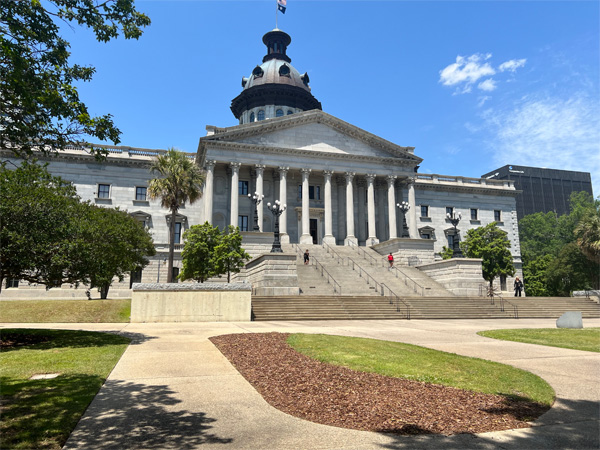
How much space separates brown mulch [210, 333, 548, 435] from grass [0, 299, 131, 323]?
16.5 meters

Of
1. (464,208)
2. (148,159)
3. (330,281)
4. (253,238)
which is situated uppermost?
(148,159)

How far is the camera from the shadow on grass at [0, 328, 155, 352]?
1268 centimetres

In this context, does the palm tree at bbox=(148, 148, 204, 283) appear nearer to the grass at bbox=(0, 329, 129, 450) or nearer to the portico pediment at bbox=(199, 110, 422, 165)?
the portico pediment at bbox=(199, 110, 422, 165)

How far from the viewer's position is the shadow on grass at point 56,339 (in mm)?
12680

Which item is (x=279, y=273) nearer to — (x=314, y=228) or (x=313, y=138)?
(x=314, y=228)

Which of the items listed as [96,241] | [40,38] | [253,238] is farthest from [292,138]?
[40,38]

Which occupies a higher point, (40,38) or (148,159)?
(148,159)

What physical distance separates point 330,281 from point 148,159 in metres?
32.2

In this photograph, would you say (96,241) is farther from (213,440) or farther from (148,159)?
(148,159)

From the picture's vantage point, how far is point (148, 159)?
2169 inches

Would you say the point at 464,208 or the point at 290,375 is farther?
the point at 464,208

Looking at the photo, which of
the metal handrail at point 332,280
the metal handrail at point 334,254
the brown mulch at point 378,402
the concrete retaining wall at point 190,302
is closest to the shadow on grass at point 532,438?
the brown mulch at point 378,402

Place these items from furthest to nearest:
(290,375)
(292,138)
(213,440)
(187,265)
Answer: (292,138) → (187,265) → (290,375) → (213,440)

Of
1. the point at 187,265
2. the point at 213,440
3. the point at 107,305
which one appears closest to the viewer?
the point at 213,440
